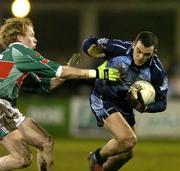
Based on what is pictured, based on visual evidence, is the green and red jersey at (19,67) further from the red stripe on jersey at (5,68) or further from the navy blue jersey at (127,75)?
the navy blue jersey at (127,75)

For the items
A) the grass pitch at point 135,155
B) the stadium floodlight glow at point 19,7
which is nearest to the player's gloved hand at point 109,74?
the grass pitch at point 135,155

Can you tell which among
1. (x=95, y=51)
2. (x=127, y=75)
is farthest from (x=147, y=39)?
(x=95, y=51)

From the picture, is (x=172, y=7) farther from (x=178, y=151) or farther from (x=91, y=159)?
(x=91, y=159)

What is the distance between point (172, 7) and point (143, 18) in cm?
190

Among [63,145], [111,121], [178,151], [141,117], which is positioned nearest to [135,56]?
[111,121]

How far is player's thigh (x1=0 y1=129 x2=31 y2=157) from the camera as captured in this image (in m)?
9.91

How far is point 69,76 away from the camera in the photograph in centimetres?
969

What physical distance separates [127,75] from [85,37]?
22.3 metres

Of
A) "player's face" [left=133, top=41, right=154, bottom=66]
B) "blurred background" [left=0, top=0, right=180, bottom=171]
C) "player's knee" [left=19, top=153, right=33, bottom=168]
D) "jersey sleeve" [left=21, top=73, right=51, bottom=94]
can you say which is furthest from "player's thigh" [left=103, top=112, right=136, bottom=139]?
"blurred background" [left=0, top=0, right=180, bottom=171]

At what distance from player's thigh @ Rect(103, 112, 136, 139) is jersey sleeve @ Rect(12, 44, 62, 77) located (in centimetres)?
148

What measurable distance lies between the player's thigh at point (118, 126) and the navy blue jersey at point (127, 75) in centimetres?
31

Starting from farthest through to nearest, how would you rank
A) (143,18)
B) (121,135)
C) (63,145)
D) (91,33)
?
(143,18) → (91,33) → (63,145) → (121,135)

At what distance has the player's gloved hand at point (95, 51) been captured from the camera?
11202 millimetres

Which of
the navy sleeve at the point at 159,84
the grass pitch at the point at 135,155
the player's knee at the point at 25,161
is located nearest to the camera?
the player's knee at the point at 25,161
